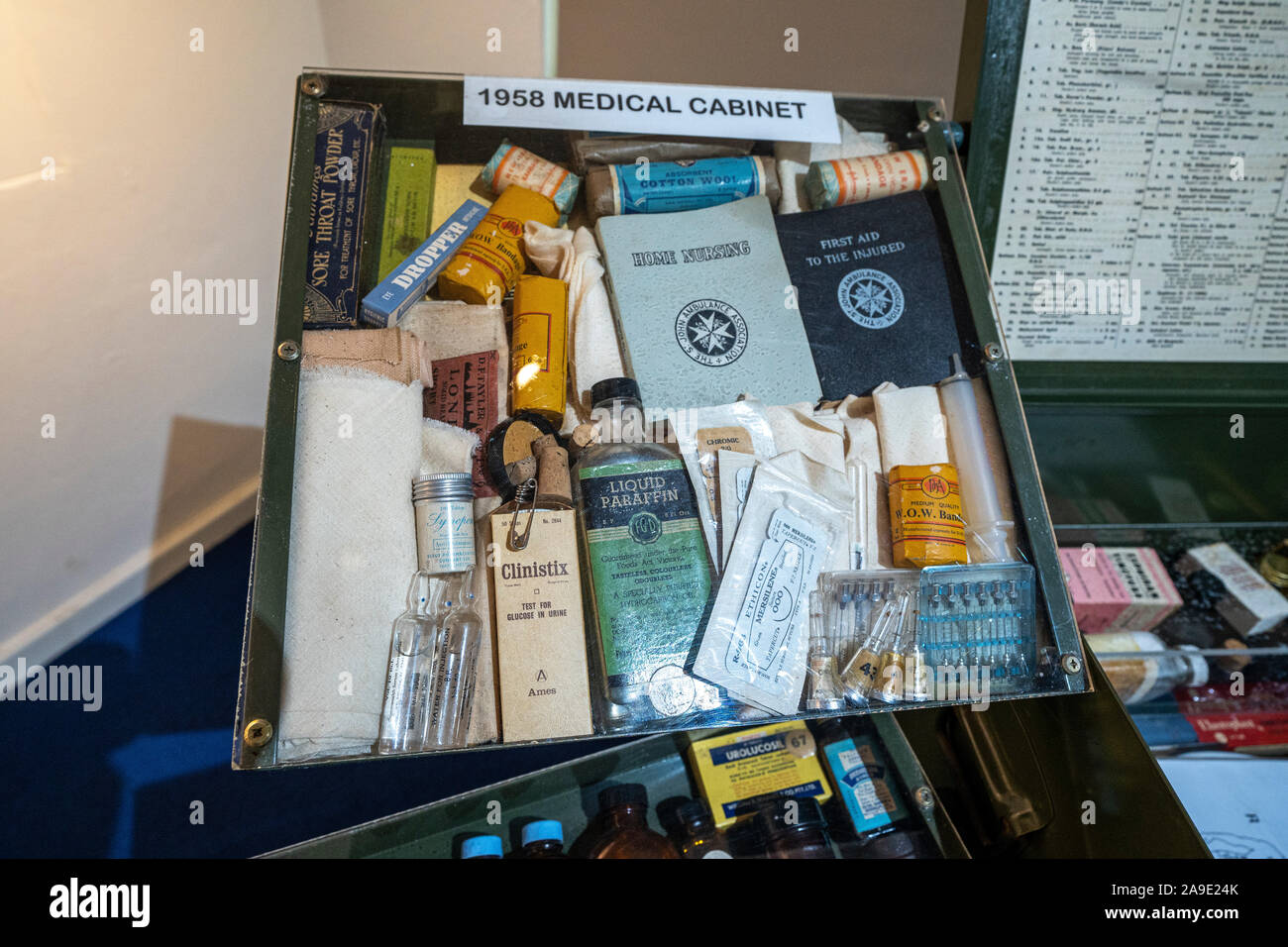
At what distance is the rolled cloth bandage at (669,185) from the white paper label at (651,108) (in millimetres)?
48

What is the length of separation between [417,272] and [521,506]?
1.18 feet

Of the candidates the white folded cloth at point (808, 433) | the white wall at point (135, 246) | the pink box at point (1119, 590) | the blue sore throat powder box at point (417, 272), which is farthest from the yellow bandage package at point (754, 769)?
the white wall at point (135, 246)

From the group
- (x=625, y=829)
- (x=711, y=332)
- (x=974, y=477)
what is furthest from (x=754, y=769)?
(x=711, y=332)

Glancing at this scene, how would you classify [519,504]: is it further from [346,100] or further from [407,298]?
[346,100]

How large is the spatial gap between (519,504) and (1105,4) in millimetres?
1442

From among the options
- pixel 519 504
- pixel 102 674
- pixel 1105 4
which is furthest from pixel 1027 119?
pixel 102 674

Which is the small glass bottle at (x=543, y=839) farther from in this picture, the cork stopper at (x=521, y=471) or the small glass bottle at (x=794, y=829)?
the cork stopper at (x=521, y=471)

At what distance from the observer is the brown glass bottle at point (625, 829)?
111cm

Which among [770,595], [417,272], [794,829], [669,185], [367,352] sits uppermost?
[669,185]

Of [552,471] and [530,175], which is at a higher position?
[530,175]

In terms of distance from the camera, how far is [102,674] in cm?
166

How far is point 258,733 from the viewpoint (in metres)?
0.78

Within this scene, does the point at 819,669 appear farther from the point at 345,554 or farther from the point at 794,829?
the point at 345,554

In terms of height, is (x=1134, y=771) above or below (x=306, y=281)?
below
